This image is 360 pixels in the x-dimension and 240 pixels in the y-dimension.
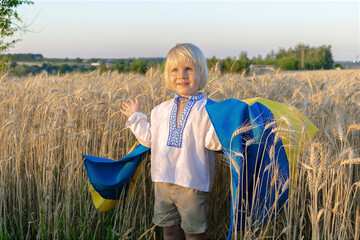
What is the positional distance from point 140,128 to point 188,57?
49 centimetres

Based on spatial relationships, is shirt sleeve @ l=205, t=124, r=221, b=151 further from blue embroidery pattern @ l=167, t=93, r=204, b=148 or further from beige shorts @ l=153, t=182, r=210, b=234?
beige shorts @ l=153, t=182, r=210, b=234

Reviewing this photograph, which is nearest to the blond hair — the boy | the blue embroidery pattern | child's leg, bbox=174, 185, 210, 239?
the boy

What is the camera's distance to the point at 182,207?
1997 mm

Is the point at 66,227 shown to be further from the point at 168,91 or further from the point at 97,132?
the point at 168,91

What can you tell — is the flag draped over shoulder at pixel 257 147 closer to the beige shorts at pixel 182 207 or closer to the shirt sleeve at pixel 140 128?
the beige shorts at pixel 182 207

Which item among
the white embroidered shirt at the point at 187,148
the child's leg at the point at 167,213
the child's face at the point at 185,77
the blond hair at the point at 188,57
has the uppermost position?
the blond hair at the point at 188,57

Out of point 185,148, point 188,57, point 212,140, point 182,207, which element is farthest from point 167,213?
point 188,57

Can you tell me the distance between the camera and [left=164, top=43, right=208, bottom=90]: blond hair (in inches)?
77.5

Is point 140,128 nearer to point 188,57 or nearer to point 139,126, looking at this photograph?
point 139,126

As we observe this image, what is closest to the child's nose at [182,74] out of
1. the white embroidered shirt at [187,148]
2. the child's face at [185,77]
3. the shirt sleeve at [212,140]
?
the child's face at [185,77]

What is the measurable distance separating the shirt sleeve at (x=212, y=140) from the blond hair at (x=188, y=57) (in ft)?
0.96

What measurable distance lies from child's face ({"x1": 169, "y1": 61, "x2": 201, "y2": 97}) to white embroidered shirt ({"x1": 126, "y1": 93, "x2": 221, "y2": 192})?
0.05 meters

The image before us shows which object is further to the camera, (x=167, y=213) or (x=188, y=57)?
(x=167, y=213)

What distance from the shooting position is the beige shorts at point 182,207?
1969 mm
